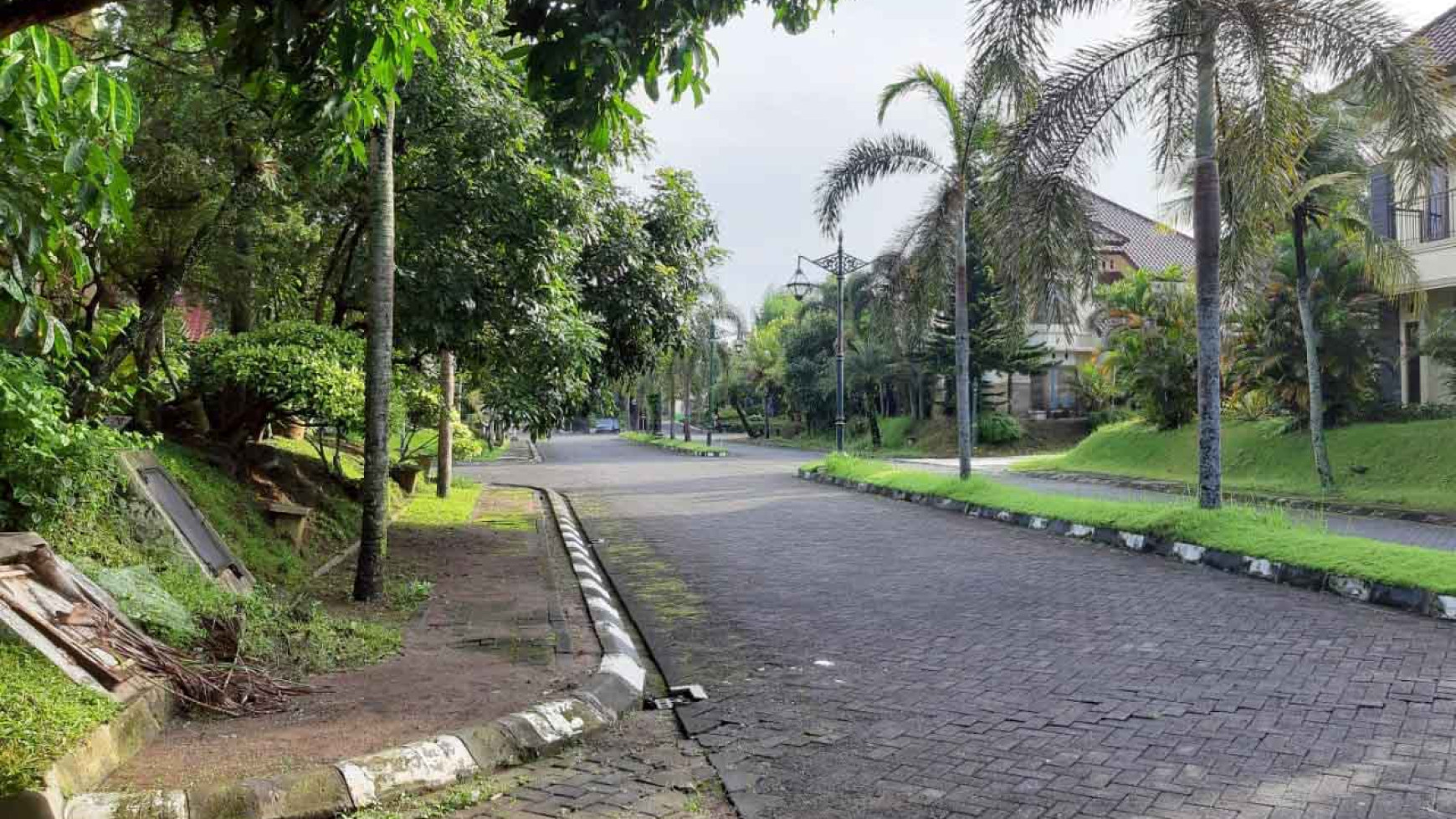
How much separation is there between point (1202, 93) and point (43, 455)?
1128cm

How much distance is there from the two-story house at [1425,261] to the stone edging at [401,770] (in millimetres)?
18276

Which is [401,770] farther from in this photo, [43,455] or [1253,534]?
[1253,534]

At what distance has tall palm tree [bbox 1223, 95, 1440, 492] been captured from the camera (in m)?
12.9

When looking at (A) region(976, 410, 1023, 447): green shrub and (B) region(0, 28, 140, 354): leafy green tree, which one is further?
(A) region(976, 410, 1023, 447): green shrub

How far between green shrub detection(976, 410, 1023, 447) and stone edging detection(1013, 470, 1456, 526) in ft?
45.0

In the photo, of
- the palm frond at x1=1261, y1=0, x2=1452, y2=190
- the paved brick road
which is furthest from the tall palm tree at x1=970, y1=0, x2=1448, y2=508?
the paved brick road

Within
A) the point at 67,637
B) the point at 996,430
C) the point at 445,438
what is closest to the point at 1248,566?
the point at 67,637

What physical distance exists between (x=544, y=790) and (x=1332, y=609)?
6356 mm

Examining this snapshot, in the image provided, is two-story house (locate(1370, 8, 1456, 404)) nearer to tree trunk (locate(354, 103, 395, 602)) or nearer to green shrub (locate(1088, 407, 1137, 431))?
green shrub (locate(1088, 407, 1137, 431))

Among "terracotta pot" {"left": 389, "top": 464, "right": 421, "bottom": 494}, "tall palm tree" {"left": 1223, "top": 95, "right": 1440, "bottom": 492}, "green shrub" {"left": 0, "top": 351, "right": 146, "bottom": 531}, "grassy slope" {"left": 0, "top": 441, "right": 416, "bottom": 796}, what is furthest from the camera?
"terracotta pot" {"left": 389, "top": 464, "right": 421, "bottom": 494}

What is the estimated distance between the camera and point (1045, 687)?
215 inches

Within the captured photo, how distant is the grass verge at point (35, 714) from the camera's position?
11.4 ft

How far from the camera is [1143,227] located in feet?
171

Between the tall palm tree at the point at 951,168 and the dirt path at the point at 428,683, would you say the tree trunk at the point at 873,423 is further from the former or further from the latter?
the dirt path at the point at 428,683
